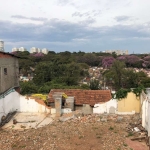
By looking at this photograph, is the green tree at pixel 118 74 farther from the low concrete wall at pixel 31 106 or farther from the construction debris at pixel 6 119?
the construction debris at pixel 6 119

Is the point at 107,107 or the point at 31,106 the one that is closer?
the point at 107,107

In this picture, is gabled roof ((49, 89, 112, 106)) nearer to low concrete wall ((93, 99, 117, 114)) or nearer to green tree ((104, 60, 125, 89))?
low concrete wall ((93, 99, 117, 114))

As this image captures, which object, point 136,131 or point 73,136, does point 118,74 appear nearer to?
point 136,131

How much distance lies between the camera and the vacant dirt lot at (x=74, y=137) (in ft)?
28.5

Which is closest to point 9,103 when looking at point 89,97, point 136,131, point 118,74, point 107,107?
point 89,97

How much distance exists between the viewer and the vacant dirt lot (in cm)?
869

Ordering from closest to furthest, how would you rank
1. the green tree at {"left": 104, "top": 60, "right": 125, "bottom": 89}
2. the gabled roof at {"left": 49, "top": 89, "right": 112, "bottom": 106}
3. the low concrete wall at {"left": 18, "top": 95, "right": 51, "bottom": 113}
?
the low concrete wall at {"left": 18, "top": 95, "right": 51, "bottom": 113}
the gabled roof at {"left": 49, "top": 89, "right": 112, "bottom": 106}
the green tree at {"left": 104, "top": 60, "right": 125, "bottom": 89}

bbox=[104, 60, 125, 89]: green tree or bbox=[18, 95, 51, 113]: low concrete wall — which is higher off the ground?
bbox=[104, 60, 125, 89]: green tree

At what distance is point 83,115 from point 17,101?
5.15m

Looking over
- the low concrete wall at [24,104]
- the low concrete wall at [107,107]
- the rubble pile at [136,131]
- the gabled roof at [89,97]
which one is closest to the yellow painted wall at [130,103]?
the low concrete wall at [107,107]

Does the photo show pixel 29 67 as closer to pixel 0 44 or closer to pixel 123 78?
pixel 123 78

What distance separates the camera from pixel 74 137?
31.5ft

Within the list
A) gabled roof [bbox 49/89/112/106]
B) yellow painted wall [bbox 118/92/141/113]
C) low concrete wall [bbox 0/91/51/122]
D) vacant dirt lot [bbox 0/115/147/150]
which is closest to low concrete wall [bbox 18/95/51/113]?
low concrete wall [bbox 0/91/51/122]

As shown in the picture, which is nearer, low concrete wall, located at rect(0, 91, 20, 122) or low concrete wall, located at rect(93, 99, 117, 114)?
low concrete wall, located at rect(0, 91, 20, 122)
